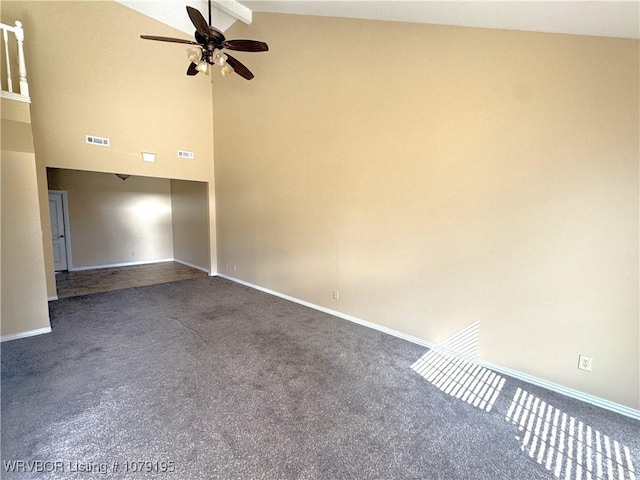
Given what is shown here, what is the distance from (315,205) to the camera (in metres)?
4.14

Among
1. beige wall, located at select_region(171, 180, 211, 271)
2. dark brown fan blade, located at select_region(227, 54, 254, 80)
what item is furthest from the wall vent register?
dark brown fan blade, located at select_region(227, 54, 254, 80)

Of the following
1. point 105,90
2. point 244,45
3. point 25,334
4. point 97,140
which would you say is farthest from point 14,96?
point 25,334

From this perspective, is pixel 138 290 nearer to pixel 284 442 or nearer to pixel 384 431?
pixel 284 442

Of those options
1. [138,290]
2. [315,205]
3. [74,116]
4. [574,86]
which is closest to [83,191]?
[74,116]

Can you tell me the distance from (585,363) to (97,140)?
7024 millimetres

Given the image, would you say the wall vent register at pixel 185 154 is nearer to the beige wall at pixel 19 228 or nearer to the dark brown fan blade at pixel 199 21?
the beige wall at pixel 19 228

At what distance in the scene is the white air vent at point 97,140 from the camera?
451cm

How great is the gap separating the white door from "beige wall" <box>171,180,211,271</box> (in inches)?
95.1

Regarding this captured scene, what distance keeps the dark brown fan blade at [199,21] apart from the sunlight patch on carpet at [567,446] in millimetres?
4341

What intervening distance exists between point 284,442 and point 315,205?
118 inches

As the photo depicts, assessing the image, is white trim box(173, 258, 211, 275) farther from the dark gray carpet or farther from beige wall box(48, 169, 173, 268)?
the dark gray carpet

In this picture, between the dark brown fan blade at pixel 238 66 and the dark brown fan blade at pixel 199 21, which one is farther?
the dark brown fan blade at pixel 238 66

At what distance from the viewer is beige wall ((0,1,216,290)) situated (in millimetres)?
4004

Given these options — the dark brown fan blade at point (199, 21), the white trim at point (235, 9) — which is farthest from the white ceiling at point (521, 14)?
the white trim at point (235, 9)
